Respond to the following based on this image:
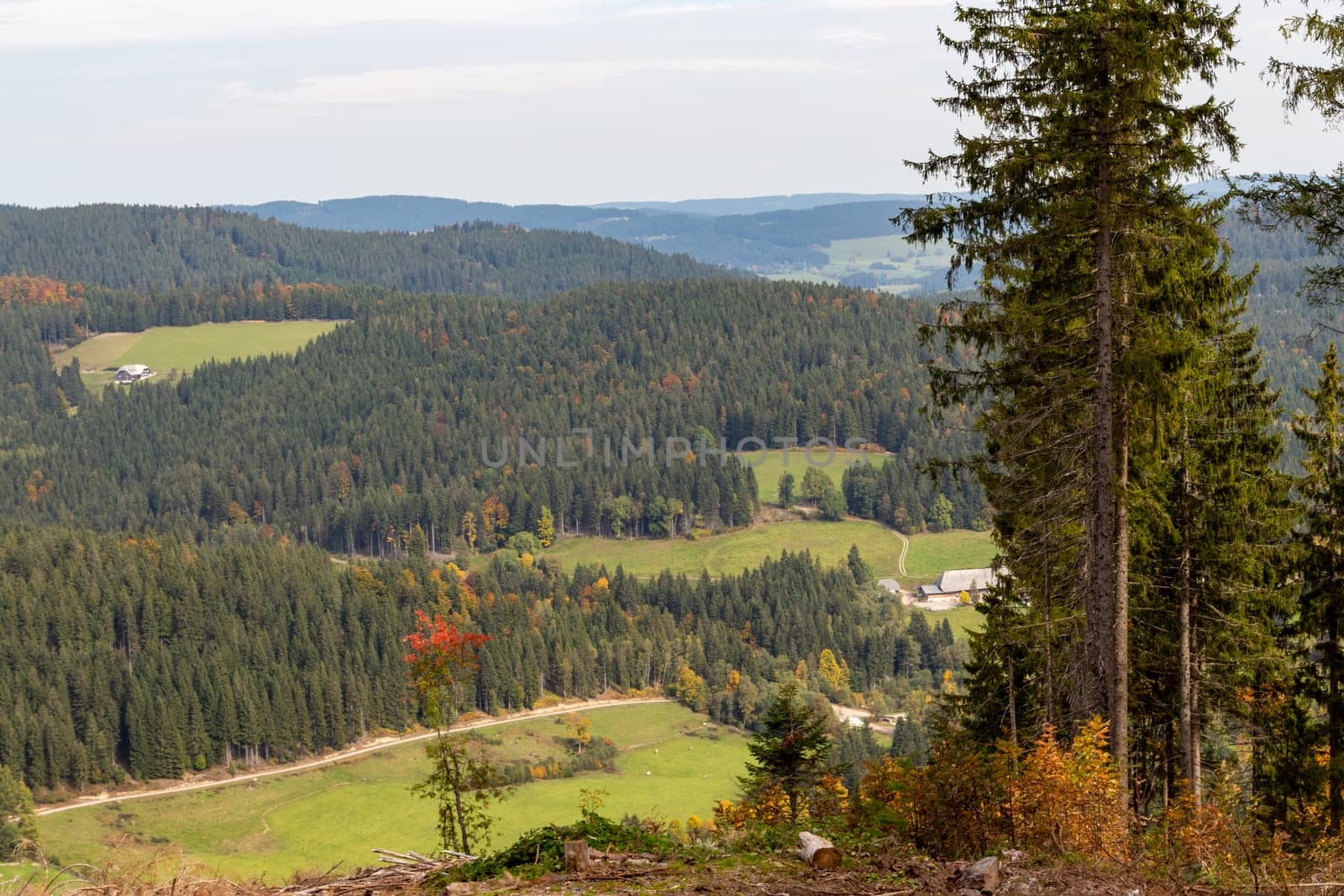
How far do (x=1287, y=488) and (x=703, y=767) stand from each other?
76.0m

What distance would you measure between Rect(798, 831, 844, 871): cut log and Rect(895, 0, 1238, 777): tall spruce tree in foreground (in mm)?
6951

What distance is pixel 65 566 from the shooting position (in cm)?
13025

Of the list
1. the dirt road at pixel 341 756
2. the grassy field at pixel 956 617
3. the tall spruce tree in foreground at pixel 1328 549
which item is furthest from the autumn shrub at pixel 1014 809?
the grassy field at pixel 956 617

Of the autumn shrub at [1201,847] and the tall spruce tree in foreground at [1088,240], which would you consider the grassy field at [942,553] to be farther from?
the autumn shrub at [1201,847]

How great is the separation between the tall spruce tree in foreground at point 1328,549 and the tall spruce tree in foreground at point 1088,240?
6182 mm

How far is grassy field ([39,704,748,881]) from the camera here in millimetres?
76312

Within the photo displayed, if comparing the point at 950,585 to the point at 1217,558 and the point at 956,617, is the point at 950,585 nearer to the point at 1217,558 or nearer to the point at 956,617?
the point at 956,617

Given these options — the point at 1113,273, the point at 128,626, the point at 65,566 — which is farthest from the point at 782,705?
the point at 65,566

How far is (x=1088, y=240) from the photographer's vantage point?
20078 mm

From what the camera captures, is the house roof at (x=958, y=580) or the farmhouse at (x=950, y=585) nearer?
the farmhouse at (x=950, y=585)

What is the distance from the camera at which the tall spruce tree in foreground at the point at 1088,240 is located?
60.6 ft

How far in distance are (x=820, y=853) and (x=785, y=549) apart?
159 metres

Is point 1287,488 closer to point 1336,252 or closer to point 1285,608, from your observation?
point 1285,608

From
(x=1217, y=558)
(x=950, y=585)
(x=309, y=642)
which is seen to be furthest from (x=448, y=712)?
(x=950, y=585)
